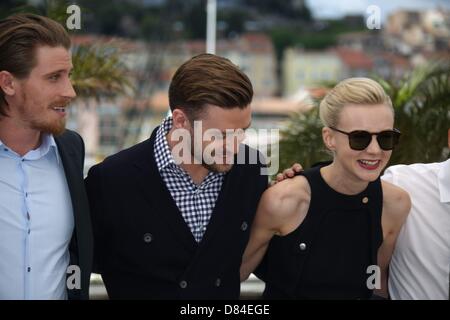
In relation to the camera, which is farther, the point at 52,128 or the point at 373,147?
the point at 373,147

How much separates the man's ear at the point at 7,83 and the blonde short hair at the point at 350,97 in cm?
130

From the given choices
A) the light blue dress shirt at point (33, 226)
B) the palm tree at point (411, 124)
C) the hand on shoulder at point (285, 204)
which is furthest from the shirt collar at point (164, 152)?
the palm tree at point (411, 124)

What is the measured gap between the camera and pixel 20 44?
9.25 ft

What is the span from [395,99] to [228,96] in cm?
348

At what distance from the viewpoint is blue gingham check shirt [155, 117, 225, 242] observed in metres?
2.99

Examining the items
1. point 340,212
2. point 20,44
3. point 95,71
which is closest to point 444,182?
point 340,212

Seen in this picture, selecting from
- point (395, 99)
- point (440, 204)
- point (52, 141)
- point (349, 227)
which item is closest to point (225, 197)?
point (349, 227)

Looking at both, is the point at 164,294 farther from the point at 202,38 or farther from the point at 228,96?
the point at 202,38

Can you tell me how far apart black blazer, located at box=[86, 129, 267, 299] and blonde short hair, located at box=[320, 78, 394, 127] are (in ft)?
1.64

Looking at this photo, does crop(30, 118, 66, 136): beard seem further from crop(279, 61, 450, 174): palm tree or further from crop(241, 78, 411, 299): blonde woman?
crop(279, 61, 450, 174): palm tree

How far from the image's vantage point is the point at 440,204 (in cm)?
320

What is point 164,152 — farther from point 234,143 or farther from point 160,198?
point 234,143

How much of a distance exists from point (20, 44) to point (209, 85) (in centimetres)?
75

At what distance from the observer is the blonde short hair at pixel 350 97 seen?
3.05 m
